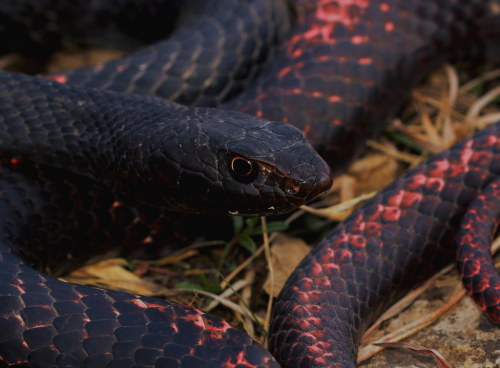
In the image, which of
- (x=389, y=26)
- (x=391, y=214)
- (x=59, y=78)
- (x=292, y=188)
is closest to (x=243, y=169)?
(x=292, y=188)

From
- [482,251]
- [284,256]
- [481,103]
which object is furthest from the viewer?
[481,103]

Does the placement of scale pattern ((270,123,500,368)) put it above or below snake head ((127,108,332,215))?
below

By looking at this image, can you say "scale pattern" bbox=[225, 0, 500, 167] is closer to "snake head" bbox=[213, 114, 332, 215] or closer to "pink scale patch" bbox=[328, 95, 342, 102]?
"pink scale patch" bbox=[328, 95, 342, 102]

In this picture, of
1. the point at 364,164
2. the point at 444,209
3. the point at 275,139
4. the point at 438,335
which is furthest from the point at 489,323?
the point at 364,164

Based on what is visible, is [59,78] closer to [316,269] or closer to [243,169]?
[243,169]

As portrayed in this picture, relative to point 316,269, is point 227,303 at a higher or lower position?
lower

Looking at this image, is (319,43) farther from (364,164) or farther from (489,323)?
(489,323)

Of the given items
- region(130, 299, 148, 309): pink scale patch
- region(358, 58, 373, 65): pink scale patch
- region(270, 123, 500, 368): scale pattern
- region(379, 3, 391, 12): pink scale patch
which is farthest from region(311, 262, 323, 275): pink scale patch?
region(379, 3, 391, 12): pink scale patch

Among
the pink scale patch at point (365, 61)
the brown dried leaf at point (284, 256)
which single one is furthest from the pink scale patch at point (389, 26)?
the brown dried leaf at point (284, 256)
